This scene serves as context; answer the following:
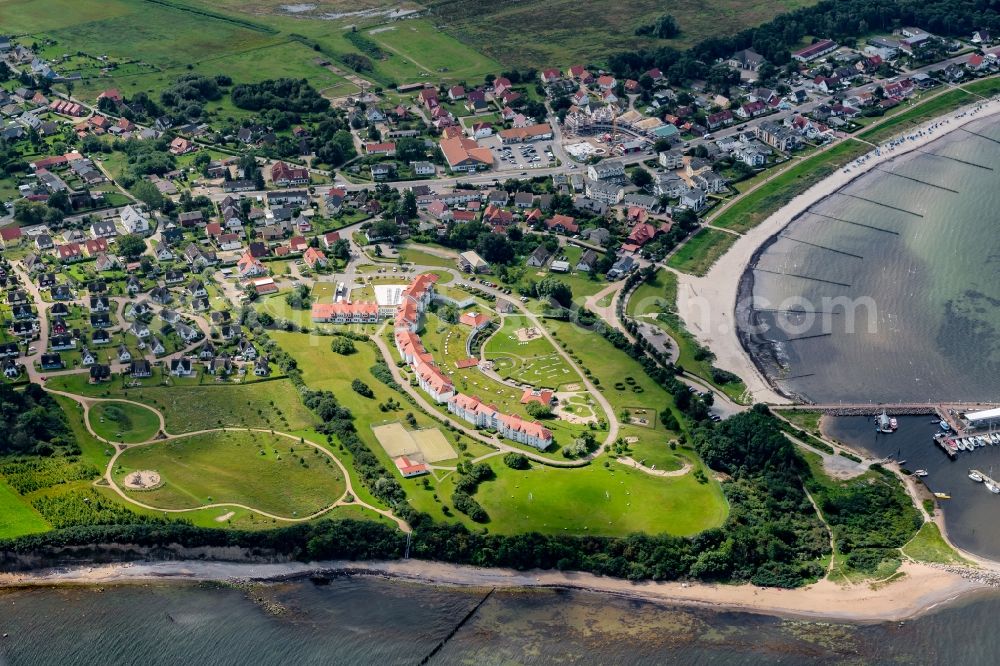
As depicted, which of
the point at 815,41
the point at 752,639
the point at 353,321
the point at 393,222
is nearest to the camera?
the point at 752,639

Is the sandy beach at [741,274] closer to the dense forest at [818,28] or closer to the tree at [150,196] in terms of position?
the dense forest at [818,28]

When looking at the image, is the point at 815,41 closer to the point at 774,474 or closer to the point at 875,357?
the point at 875,357

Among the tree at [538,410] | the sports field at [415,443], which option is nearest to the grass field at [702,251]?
the tree at [538,410]

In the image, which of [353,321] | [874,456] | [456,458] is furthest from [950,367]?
[353,321]

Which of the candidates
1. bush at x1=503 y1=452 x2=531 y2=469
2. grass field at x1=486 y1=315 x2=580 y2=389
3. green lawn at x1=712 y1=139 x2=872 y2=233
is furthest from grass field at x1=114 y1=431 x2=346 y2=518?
green lawn at x1=712 y1=139 x2=872 y2=233

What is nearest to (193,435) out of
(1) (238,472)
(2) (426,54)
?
(1) (238,472)

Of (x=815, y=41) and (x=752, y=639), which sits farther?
(x=815, y=41)

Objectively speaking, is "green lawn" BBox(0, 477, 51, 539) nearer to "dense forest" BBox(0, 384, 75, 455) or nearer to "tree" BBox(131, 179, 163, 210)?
"dense forest" BBox(0, 384, 75, 455)
